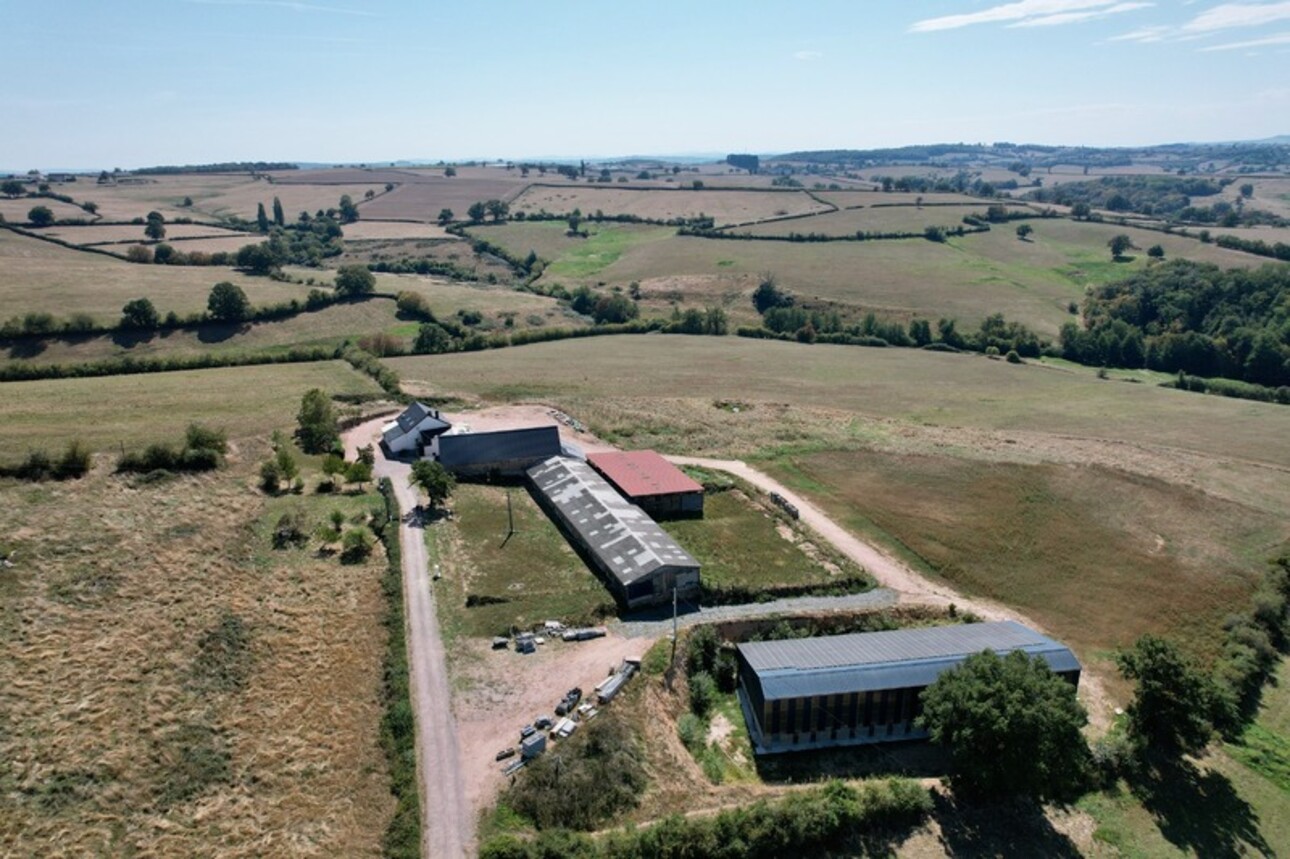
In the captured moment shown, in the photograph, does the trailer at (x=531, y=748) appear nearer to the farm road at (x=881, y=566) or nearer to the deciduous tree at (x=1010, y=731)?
the deciduous tree at (x=1010, y=731)

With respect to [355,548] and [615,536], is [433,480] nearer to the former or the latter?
[355,548]

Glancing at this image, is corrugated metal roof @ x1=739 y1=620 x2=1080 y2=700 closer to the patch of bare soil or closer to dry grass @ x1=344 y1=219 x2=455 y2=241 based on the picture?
the patch of bare soil

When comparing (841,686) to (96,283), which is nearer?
(841,686)

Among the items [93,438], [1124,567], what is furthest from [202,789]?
[1124,567]

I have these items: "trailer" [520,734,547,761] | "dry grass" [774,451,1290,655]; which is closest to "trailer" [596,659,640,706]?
"trailer" [520,734,547,761]

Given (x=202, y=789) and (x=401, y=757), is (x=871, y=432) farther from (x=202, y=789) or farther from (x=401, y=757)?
(x=202, y=789)

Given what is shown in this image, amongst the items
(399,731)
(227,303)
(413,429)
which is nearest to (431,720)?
(399,731)
